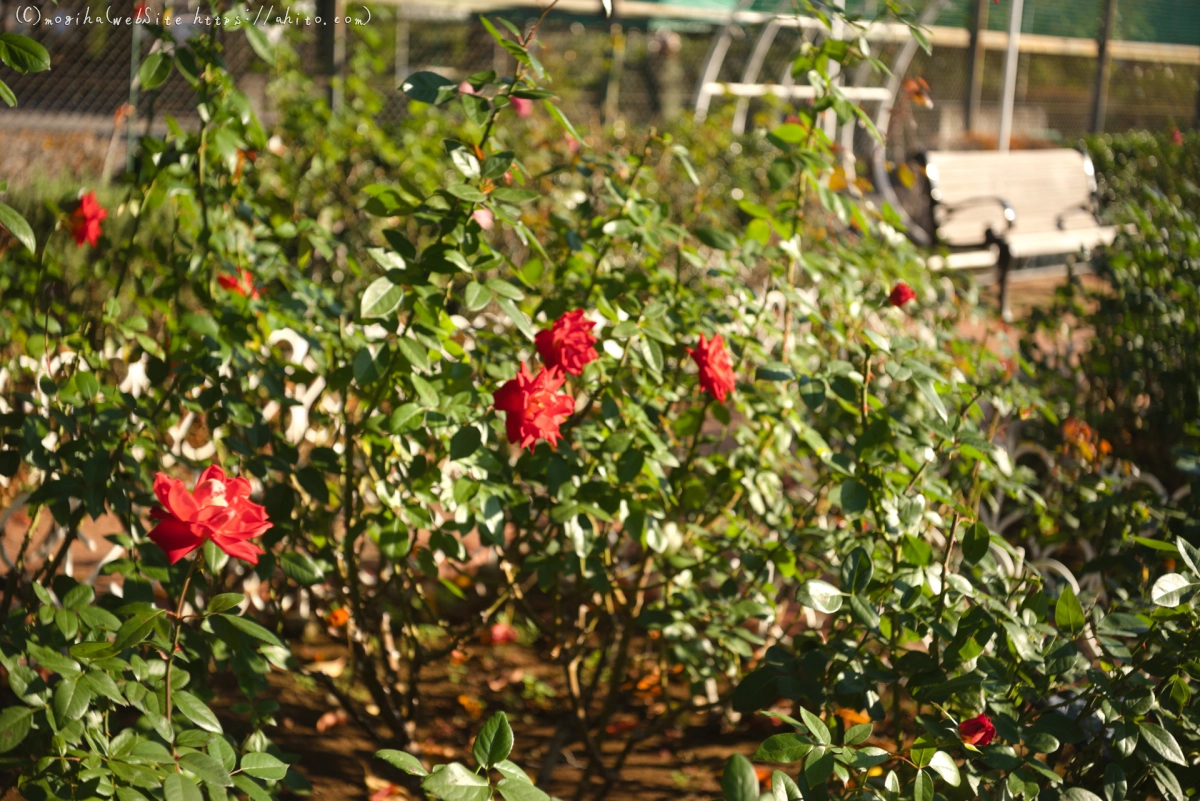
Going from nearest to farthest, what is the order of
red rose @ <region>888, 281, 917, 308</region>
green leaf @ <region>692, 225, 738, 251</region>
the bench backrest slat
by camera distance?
green leaf @ <region>692, 225, 738, 251</region> < red rose @ <region>888, 281, 917, 308</region> < the bench backrest slat

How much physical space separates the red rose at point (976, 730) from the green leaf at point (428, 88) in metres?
1.07

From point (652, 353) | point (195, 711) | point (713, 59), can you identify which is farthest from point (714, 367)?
point (713, 59)

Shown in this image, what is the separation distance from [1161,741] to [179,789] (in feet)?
3.48

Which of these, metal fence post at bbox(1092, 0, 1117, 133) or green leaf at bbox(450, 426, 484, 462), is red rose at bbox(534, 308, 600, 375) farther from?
metal fence post at bbox(1092, 0, 1117, 133)

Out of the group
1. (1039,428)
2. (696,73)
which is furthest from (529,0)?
(1039,428)

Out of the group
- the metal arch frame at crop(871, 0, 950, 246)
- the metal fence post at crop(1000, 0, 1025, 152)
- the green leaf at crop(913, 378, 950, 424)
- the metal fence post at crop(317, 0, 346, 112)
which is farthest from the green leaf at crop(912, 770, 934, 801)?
the metal fence post at crop(1000, 0, 1025, 152)

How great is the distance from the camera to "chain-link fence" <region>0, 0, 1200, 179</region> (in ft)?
23.8

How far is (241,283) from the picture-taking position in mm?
2211

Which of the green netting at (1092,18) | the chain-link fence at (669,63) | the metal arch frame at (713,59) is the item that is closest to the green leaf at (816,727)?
the chain-link fence at (669,63)

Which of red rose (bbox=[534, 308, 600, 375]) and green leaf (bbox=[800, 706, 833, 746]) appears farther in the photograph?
red rose (bbox=[534, 308, 600, 375])

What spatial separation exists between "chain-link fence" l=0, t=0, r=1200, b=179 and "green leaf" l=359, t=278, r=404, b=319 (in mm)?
3878

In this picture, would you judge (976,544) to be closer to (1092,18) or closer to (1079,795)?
(1079,795)

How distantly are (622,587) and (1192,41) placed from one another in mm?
13369

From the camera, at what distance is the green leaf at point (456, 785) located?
3.31 ft
